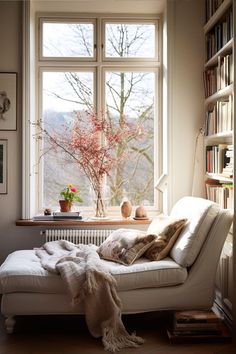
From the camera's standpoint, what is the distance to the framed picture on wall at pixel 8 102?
452cm

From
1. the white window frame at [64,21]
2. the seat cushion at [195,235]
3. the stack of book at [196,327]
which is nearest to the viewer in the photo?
the stack of book at [196,327]

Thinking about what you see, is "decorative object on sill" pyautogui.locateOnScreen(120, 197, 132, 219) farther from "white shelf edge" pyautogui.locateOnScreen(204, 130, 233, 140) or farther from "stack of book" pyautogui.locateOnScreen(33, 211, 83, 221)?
"white shelf edge" pyautogui.locateOnScreen(204, 130, 233, 140)

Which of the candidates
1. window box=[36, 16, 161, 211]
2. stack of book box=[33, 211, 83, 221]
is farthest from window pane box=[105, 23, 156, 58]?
stack of book box=[33, 211, 83, 221]

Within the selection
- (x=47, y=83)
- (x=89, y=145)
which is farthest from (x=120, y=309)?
(x=47, y=83)

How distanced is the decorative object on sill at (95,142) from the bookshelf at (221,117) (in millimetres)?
874

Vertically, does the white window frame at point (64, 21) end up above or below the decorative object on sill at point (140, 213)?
above

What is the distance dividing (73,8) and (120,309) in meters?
3.03

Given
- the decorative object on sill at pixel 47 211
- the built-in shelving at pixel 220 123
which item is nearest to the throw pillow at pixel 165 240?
the built-in shelving at pixel 220 123

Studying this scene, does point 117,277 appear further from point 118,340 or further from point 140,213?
point 140,213

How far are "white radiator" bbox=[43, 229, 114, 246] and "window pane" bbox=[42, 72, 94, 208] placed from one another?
0.42m

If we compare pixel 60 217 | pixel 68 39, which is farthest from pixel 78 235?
pixel 68 39

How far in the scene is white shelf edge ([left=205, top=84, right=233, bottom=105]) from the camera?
11.9 feet

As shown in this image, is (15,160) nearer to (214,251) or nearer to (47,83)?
(47,83)

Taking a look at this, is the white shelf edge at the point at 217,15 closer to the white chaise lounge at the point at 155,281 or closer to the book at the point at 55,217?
the white chaise lounge at the point at 155,281
